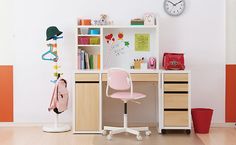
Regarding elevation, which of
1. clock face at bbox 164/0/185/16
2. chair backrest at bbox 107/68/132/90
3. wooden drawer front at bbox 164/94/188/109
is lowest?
wooden drawer front at bbox 164/94/188/109

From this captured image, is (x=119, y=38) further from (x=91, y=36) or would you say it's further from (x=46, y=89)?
(x=46, y=89)

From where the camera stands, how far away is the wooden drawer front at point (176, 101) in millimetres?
4848

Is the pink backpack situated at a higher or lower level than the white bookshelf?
lower

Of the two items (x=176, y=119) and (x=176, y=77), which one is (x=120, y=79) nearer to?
(x=176, y=77)

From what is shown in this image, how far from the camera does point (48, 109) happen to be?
201 inches

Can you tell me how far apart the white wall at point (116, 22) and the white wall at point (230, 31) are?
7 centimetres

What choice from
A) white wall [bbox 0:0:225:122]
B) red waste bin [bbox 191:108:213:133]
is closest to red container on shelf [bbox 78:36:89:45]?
white wall [bbox 0:0:225:122]

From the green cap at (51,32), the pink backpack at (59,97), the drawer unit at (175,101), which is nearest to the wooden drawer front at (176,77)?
the drawer unit at (175,101)

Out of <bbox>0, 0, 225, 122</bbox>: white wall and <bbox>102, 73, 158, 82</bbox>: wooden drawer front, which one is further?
<bbox>0, 0, 225, 122</bbox>: white wall

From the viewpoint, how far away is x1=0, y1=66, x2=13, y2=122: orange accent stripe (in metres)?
5.36

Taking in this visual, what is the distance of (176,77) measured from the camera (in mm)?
4855

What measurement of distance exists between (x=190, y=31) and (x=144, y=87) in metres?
1.02

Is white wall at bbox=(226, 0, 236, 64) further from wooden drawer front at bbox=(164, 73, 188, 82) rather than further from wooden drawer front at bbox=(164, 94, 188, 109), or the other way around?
wooden drawer front at bbox=(164, 94, 188, 109)

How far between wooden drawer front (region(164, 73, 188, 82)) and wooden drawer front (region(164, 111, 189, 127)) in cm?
41
